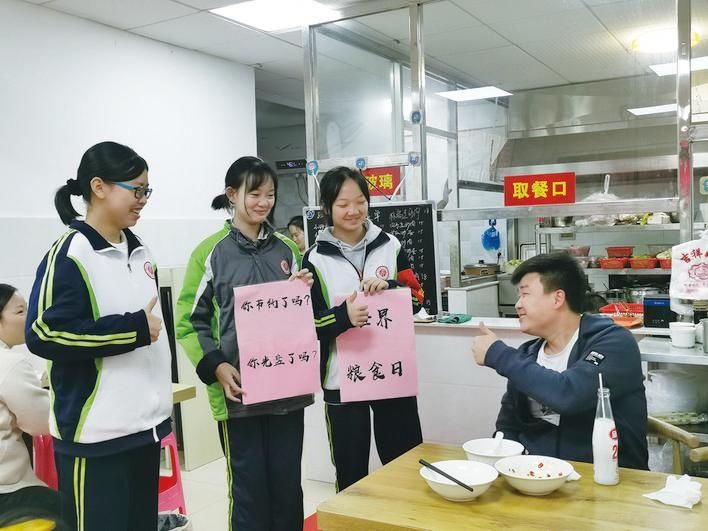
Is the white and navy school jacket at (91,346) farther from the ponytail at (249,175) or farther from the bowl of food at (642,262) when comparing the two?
the bowl of food at (642,262)

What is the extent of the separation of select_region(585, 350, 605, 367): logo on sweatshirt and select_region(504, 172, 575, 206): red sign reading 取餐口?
208 centimetres

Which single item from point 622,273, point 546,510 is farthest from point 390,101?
point 546,510

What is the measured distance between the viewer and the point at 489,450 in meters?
1.68

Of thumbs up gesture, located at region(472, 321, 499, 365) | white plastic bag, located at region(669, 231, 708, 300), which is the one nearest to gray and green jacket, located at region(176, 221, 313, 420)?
thumbs up gesture, located at region(472, 321, 499, 365)

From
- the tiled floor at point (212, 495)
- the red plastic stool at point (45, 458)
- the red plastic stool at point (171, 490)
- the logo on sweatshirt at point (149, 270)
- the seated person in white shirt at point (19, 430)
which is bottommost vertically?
the tiled floor at point (212, 495)

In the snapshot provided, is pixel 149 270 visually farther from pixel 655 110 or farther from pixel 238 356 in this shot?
pixel 655 110

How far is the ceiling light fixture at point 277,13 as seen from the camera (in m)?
4.16

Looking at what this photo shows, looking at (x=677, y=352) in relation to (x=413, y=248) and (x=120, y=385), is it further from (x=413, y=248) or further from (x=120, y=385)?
(x=120, y=385)

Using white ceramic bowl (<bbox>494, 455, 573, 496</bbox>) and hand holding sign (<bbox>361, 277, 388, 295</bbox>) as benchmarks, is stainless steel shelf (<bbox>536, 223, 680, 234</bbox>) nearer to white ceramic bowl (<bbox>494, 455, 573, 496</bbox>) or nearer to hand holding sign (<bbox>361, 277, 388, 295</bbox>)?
hand holding sign (<bbox>361, 277, 388, 295</bbox>)

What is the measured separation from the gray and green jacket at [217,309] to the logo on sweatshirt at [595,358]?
0.95 meters

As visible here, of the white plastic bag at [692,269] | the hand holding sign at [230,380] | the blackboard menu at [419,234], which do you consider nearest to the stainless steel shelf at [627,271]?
the blackboard menu at [419,234]

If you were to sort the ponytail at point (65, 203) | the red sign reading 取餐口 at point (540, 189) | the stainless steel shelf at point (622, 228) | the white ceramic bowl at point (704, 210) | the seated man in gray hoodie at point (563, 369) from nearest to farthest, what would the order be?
the seated man in gray hoodie at point (563, 369) < the ponytail at point (65, 203) < the red sign reading 取餐口 at point (540, 189) < the stainless steel shelf at point (622, 228) < the white ceramic bowl at point (704, 210)

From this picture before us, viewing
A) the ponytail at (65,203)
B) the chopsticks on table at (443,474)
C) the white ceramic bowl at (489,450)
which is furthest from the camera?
the ponytail at (65,203)

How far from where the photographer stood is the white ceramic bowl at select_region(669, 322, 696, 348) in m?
2.61
